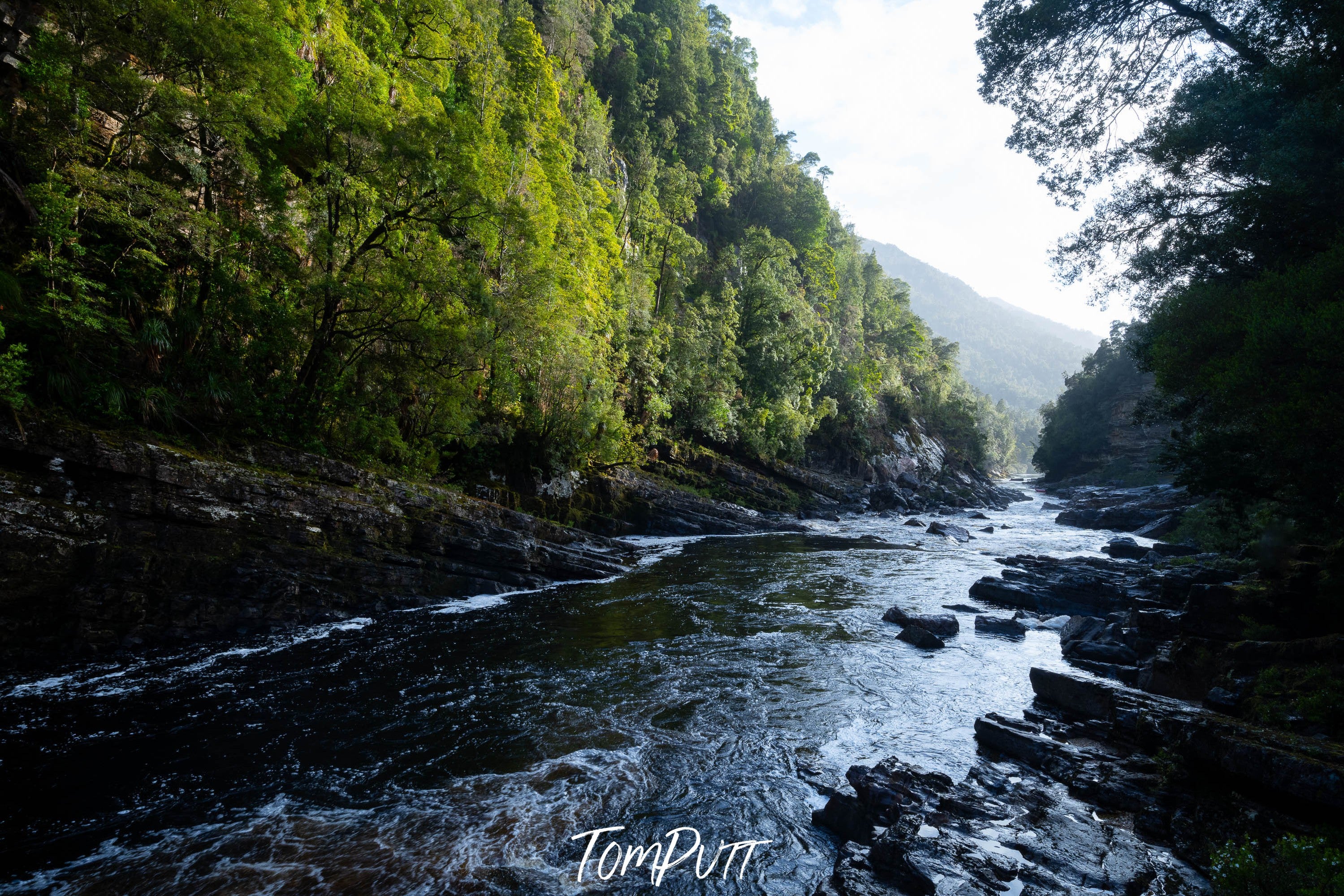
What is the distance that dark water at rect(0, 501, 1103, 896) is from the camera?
17.7 ft

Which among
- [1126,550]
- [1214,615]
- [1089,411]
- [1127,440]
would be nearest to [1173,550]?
[1126,550]

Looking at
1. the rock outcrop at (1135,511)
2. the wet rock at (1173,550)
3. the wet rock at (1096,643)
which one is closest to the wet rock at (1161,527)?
the rock outcrop at (1135,511)

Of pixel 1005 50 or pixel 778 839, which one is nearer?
pixel 778 839

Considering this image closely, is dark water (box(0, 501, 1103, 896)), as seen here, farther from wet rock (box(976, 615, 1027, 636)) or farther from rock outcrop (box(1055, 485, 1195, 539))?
rock outcrop (box(1055, 485, 1195, 539))

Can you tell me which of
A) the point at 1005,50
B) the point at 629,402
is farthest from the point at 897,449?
the point at 1005,50

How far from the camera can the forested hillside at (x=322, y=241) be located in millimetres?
10023

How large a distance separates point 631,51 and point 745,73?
1074 inches

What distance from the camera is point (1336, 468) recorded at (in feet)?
30.8

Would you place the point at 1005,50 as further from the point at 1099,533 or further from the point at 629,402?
the point at 1099,533

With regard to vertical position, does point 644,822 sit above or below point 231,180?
below

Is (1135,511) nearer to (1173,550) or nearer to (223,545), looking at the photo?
(1173,550)

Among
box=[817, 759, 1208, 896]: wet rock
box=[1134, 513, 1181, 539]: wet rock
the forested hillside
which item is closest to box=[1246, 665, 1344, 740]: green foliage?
box=[817, 759, 1208, 896]: wet rock

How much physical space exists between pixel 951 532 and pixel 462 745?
32.7 metres

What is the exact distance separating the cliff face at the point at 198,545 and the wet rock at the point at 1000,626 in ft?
44.0
